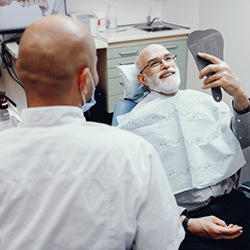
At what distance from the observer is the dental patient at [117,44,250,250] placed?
155cm

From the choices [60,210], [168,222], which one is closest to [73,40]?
[60,210]

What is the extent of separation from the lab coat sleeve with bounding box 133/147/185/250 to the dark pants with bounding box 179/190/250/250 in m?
0.56

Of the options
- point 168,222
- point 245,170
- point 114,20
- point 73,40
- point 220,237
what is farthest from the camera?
point 114,20

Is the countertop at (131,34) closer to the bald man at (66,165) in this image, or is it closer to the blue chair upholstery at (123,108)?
the blue chair upholstery at (123,108)

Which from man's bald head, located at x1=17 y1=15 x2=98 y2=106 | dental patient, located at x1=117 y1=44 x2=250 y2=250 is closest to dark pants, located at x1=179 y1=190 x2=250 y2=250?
dental patient, located at x1=117 y1=44 x2=250 y2=250

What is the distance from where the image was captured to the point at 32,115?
2.92 feet

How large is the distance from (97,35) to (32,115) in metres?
2.82

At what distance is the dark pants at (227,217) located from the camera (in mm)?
1512

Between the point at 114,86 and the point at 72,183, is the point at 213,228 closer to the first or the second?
the point at 72,183

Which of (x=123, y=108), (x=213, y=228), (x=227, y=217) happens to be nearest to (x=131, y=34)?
(x=123, y=108)

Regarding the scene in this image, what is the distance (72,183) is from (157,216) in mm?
257

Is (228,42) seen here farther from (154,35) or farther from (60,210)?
(60,210)

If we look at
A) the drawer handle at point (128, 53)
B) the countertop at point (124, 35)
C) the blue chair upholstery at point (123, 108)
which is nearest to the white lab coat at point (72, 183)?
the blue chair upholstery at point (123, 108)

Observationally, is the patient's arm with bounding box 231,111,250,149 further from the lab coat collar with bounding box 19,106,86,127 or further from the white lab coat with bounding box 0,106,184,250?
the lab coat collar with bounding box 19,106,86,127
